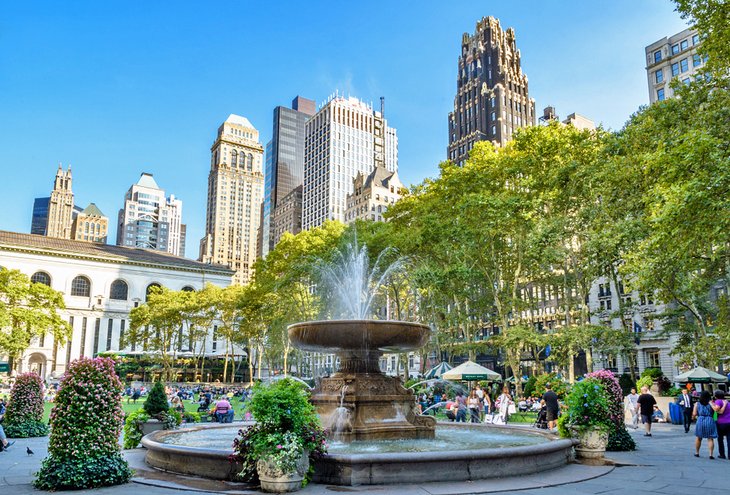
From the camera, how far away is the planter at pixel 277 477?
27.3 ft

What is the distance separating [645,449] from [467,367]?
15085mm

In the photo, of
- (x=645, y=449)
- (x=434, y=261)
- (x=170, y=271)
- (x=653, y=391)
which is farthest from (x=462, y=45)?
(x=645, y=449)

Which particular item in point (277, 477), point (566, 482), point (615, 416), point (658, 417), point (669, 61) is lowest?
point (658, 417)

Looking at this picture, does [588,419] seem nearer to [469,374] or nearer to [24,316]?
[469,374]

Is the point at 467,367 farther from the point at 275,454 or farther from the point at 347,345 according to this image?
the point at 275,454

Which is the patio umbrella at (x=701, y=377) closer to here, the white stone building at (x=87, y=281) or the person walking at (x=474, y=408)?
the person walking at (x=474, y=408)

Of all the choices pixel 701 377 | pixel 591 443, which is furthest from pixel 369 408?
pixel 701 377

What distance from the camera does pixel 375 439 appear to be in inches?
479

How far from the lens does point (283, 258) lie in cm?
4931

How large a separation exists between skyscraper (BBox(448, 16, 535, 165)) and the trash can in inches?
3265

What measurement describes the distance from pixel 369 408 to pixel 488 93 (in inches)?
4124

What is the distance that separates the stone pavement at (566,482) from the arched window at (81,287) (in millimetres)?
80939

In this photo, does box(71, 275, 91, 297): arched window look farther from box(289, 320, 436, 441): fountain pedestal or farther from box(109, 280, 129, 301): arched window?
box(289, 320, 436, 441): fountain pedestal

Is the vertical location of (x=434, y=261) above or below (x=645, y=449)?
above
